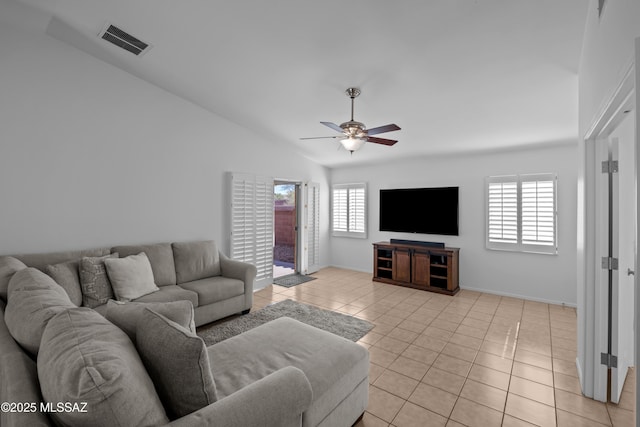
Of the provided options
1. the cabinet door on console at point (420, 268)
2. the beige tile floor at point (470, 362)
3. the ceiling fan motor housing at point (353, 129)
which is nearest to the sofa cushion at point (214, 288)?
the beige tile floor at point (470, 362)

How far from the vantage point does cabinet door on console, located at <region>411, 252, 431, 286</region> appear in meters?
4.96

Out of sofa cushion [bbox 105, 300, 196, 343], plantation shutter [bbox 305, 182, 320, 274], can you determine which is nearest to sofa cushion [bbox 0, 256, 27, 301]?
sofa cushion [bbox 105, 300, 196, 343]

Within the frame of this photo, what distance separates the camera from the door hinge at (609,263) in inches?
83.0

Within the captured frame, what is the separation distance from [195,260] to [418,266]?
360 cm

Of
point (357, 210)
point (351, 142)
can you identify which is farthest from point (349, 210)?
→ point (351, 142)

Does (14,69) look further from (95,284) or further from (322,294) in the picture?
(322,294)

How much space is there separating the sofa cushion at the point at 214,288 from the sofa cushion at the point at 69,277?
97 cm

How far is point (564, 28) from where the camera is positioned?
2141 mm

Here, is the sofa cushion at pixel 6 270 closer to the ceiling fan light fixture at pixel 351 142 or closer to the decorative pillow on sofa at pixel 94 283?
the decorative pillow on sofa at pixel 94 283

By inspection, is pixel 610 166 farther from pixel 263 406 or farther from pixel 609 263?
pixel 263 406

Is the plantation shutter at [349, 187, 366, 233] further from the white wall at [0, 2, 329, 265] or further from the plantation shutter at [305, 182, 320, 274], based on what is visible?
the white wall at [0, 2, 329, 265]

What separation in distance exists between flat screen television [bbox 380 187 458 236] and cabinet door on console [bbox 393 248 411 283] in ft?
1.79

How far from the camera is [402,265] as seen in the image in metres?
5.24

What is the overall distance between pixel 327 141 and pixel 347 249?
105 inches
